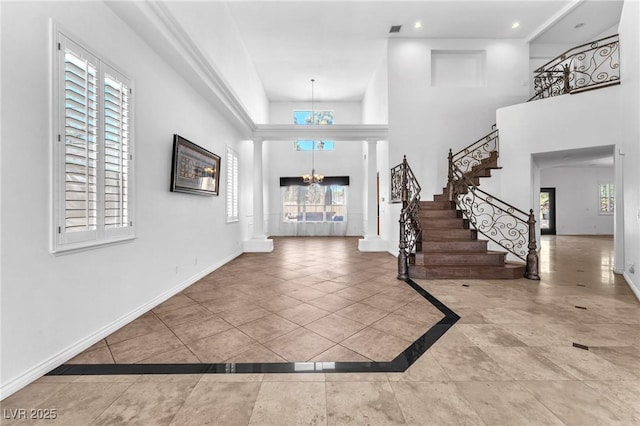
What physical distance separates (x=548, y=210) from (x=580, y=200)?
121 centimetres

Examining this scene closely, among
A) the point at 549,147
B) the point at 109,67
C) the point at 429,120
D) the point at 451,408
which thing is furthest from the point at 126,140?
the point at 549,147

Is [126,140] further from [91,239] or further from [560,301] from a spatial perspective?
[560,301]

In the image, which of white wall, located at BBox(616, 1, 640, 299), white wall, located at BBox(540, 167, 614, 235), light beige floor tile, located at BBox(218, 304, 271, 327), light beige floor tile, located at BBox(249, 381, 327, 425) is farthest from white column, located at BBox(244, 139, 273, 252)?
white wall, located at BBox(540, 167, 614, 235)

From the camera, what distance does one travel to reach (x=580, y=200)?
36.8 ft

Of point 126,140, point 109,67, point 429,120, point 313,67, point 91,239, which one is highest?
point 313,67

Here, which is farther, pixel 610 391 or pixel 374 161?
pixel 374 161

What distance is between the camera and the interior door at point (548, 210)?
1141 cm

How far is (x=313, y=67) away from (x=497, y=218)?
6.65 metres

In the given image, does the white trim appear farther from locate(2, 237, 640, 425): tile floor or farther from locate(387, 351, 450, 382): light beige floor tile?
locate(387, 351, 450, 382): light beige floor tile

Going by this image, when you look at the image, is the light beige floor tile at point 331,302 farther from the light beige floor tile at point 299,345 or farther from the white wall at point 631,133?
the white wall at point 631,133

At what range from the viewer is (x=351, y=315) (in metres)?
2.80

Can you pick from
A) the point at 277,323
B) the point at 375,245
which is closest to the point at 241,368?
the point at 277,323

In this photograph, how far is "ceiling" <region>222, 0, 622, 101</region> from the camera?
5625mm

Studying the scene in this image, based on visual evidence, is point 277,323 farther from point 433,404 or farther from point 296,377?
point 433,404
